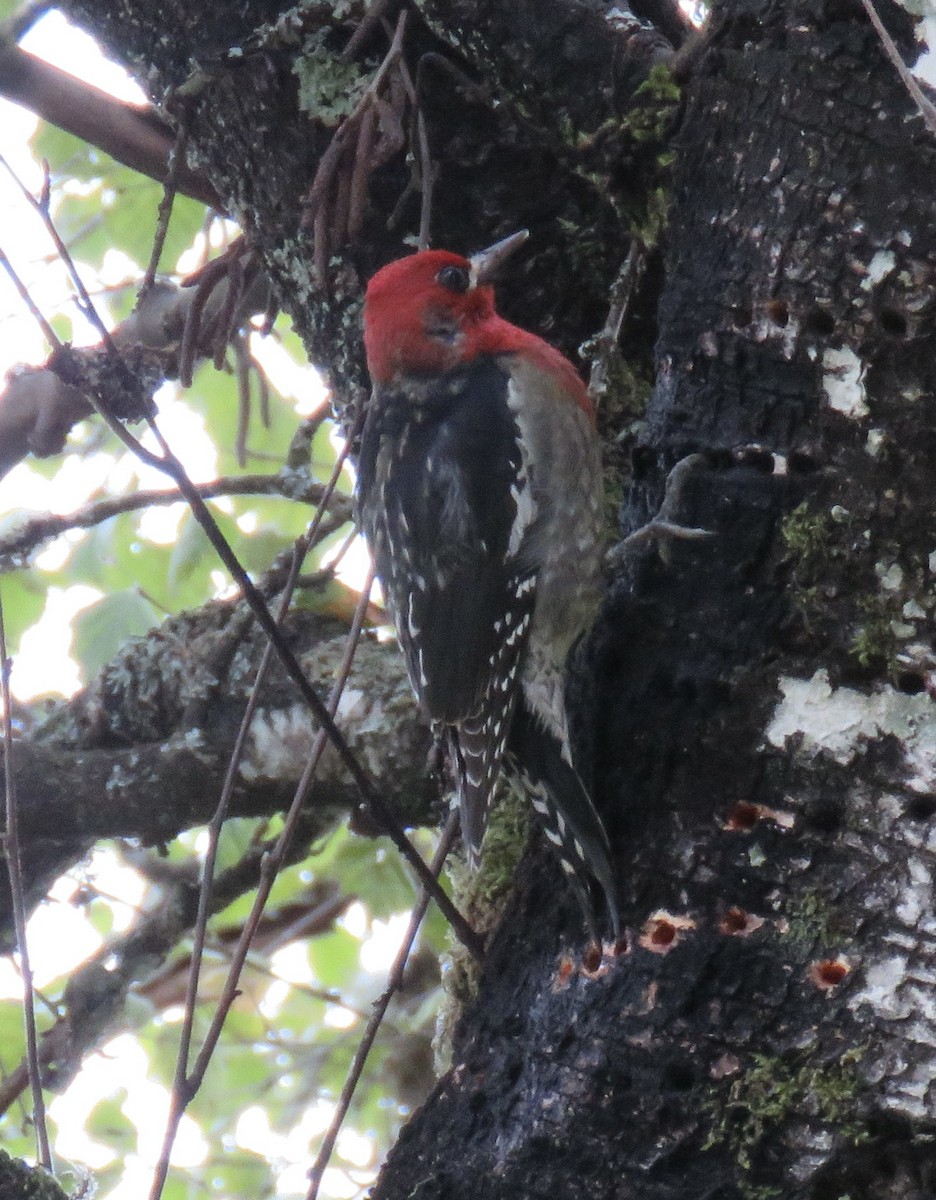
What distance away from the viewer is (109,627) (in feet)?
12.7

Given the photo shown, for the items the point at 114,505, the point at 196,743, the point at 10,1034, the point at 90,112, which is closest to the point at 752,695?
the point at 196,743

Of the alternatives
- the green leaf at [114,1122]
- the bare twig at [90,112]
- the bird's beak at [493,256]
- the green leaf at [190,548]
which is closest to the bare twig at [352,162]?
the bird's beak at [493,256]

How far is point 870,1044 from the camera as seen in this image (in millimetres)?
1669

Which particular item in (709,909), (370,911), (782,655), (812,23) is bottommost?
(709,909)

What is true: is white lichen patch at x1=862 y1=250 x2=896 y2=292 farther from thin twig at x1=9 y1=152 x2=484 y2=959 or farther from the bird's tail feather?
thin twig at x1=9 y1=152 x2=484 y2=959

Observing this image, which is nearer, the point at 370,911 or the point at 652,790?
the point at 652,790

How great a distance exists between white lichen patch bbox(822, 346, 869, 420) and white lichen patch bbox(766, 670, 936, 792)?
0.39 m

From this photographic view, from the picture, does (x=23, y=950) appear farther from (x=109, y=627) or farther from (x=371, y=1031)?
(x=109, y=627)

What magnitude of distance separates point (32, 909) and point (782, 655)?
7.13ft

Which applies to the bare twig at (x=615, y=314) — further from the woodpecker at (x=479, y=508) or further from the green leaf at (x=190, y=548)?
the green leaf at (x=190, y=548)

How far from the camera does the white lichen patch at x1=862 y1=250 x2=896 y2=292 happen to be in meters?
1.99

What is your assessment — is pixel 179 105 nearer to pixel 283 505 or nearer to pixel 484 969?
pixel 484 969

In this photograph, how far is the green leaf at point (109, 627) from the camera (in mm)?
3830

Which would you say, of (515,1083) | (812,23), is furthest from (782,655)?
(812,23)
